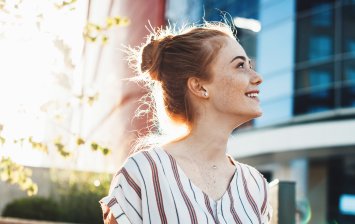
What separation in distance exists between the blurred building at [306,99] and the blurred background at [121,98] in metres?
0.03

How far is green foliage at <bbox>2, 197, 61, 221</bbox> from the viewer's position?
1245 cm

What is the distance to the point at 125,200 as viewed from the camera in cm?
261

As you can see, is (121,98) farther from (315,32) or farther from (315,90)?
(315,32)

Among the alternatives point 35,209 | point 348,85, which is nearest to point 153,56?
point 35,209

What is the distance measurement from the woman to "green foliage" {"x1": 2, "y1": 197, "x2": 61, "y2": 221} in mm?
9899

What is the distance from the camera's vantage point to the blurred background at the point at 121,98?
15.4ft

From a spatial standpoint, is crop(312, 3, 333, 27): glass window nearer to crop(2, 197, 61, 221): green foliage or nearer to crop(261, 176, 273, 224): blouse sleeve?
crop(2, 197, 61, 221): green foliage

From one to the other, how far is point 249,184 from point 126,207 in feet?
1.61

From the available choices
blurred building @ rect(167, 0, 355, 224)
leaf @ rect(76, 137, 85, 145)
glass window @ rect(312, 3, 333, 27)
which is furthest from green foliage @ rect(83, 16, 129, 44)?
glass window @ rect(312, 3, 333, 27)

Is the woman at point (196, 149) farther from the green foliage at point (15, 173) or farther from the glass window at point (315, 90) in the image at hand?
the glass window at point (315, 90)

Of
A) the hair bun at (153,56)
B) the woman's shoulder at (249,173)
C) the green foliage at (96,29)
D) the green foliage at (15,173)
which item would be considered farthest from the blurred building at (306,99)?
the hair bun at (153,56)

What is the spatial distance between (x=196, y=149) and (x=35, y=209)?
33.8ft

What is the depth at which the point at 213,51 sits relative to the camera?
2.77 m

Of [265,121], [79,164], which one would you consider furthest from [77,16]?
[265,121]
